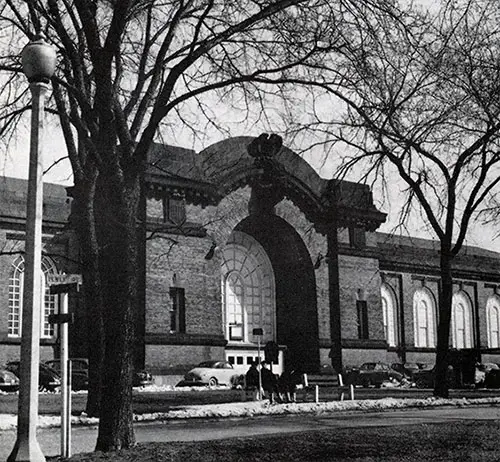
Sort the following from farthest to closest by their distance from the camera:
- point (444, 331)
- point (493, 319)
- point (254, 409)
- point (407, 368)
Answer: point (493, 319) → point (407, 368) → point (444, 331) → point (254, 409)

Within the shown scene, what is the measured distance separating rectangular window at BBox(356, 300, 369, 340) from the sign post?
1423 inches

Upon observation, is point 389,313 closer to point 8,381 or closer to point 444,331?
point 444,331

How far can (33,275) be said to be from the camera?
939 cm

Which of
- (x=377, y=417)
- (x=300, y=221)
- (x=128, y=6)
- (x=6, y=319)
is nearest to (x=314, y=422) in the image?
(x=377, y=417)

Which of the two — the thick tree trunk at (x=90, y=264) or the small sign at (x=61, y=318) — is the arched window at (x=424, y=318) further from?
the small sign at (x=61, y=318)

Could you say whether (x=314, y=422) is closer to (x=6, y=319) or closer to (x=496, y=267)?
(x=6, y=319)

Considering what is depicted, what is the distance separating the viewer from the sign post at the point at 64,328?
1109 cm

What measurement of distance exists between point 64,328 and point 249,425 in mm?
8184

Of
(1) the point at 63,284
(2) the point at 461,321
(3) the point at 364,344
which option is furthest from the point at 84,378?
(2) the point at 461,321

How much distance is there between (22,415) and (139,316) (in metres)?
28.3

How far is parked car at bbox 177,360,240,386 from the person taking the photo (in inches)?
1464

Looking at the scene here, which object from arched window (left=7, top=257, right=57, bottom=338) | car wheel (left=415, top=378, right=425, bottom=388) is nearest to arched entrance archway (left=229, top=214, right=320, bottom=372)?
car wheel (left=415, top=378, right=425, bottom=388)

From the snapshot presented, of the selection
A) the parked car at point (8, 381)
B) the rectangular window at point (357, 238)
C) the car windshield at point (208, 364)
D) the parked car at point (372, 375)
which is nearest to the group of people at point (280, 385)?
the car windshield at point (208, 364)

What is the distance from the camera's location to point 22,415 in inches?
358
